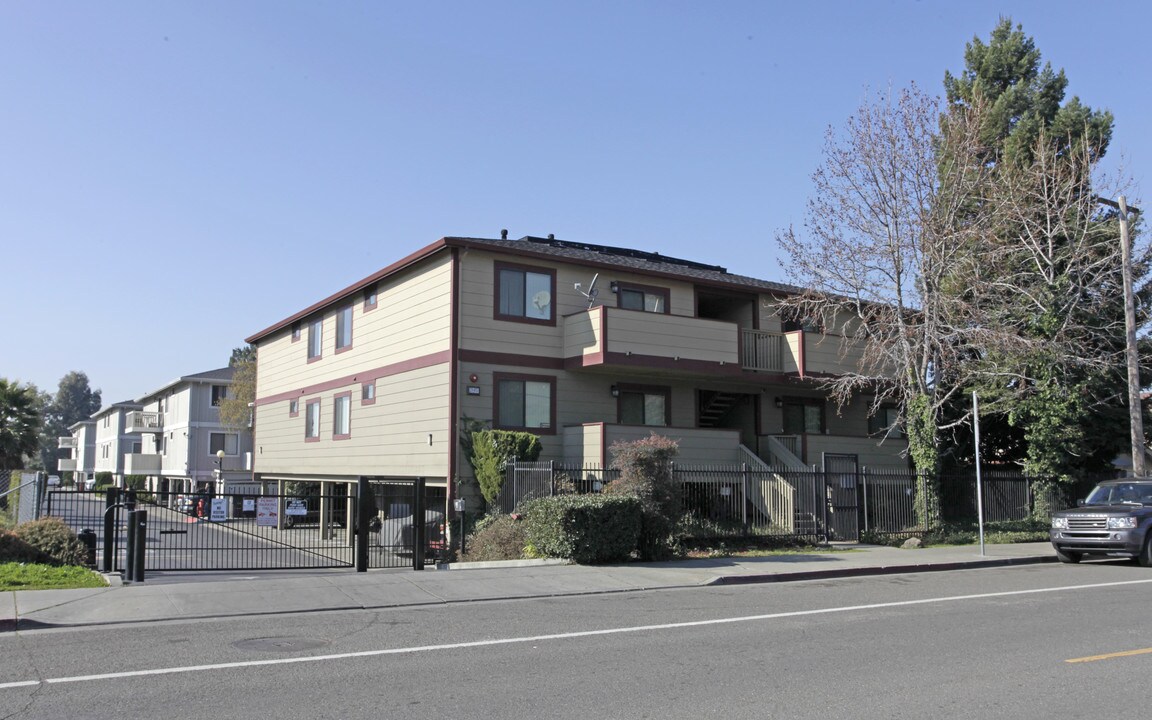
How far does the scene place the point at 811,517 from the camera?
2139cm

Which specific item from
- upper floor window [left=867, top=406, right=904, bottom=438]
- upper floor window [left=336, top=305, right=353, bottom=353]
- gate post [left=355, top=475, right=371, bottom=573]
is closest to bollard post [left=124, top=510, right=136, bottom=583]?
gate post [left=355, top=475, right=371, bottom=573]

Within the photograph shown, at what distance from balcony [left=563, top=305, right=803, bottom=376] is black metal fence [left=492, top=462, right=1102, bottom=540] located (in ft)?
8.85

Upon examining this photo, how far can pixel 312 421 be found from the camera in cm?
3109

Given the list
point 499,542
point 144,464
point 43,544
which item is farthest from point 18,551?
point 144,464

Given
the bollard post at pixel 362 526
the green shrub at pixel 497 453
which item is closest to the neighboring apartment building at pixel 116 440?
the green shrub at pixel 497 453

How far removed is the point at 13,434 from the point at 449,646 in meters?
36.2

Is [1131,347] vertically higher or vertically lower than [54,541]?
higher

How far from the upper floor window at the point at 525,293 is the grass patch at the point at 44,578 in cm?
1164

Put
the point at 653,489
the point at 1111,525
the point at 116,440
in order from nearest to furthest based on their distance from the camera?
the point at 1111,525 → the point at 653,489 → the point at 116,440

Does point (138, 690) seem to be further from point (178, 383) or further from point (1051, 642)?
point (178, 383)

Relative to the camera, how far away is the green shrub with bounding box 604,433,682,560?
56.3ft

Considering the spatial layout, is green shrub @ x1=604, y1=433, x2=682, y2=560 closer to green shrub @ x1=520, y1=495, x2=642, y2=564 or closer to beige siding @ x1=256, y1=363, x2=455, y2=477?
green shrub @ x1=520, y1=495, x2=642, y2=564

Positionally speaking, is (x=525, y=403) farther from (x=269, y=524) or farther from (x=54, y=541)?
(x=54, y=541)

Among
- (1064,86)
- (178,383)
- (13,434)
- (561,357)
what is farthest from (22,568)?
(178,383)
